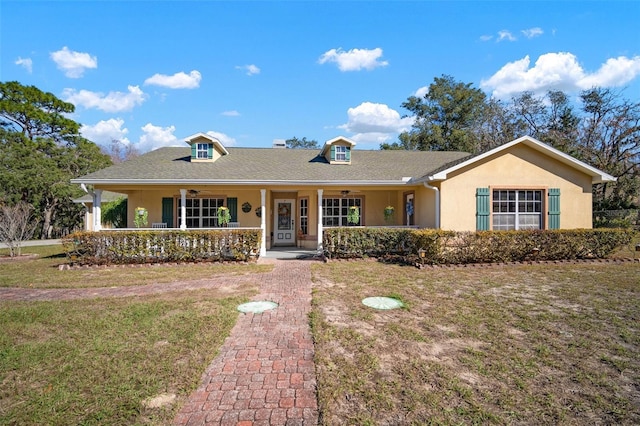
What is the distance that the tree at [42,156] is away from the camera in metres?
21.2

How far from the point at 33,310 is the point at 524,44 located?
17573 mm

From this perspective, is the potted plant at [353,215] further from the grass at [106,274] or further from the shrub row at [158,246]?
the grass at [106,274]

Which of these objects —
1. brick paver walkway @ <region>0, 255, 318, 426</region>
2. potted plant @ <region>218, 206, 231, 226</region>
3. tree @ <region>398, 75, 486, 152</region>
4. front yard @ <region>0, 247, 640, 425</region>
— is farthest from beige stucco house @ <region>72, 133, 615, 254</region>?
tree @ <region>398, 75, 486, 152</region>

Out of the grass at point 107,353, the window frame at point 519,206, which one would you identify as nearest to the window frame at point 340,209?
the window frame at point 519,206

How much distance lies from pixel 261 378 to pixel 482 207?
10.3 meters

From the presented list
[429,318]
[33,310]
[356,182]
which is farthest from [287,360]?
[356,182]

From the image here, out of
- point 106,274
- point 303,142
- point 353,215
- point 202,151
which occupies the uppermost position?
point 303,142

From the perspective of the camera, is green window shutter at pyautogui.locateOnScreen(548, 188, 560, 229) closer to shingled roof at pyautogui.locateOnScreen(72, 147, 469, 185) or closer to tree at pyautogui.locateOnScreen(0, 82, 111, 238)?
shingled roof at pyautogui.locateOnScreen(72, 147, 469, 185)

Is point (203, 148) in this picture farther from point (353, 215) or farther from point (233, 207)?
point (353, 215)

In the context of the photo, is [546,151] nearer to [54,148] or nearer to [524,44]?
[524,44]

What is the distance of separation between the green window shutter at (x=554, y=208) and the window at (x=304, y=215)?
30.7 feet

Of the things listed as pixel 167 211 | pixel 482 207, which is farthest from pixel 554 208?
pixel 167 211

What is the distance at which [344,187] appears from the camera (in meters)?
12.7

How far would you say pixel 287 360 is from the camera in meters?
3.78
